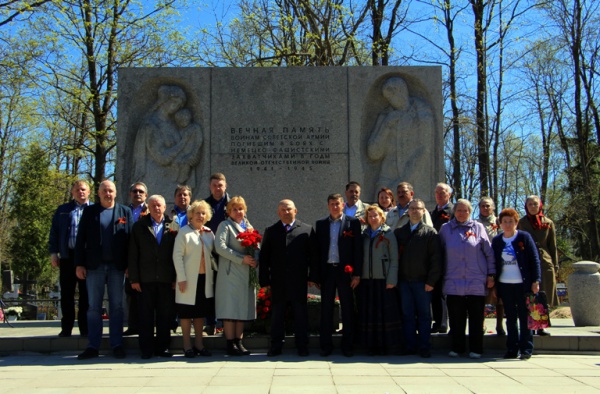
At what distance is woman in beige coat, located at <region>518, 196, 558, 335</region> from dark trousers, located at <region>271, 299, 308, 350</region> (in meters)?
3.28

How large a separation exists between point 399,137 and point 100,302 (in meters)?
5.15

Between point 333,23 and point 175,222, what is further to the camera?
point 333,23

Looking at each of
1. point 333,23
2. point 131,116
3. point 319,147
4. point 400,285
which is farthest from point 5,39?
point 400,285

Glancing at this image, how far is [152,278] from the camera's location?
21.9ft

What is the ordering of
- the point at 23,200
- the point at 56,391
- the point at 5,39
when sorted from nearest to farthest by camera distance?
1. the point at 56,391
2. the point at 5,39
3. the point at 23,200

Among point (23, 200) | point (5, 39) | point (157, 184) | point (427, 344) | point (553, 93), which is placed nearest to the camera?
point (427, 344)

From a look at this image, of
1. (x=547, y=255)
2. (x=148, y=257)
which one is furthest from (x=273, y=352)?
(x=547, y=255)

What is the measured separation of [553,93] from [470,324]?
22.0 metres

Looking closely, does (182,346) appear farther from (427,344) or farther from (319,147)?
(319,147)

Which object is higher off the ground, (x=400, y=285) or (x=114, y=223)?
(x=114, y=223)

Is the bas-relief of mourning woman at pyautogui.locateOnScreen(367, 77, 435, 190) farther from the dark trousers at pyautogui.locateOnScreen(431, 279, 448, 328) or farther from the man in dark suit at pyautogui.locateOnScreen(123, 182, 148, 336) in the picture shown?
the man in dark suit at pyautogui.locateOnScreen(123, 182, 148, 336)

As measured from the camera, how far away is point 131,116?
995 centimetres

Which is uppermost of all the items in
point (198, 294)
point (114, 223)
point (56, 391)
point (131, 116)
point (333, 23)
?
point (333, 23)

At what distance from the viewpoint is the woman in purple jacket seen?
22.0 feet
